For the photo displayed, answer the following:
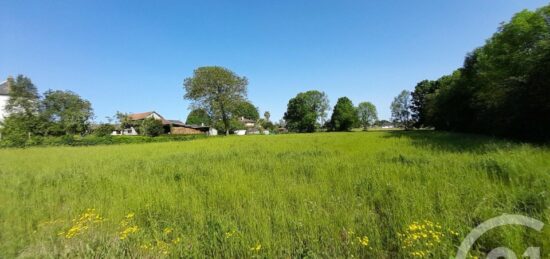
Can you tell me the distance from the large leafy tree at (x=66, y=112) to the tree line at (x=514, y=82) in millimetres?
66764

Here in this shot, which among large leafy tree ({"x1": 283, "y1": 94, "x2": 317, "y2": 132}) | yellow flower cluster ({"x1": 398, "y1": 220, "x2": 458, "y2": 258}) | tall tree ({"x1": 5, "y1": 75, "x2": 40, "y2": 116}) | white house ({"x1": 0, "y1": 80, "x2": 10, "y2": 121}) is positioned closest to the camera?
yellow flower cluster ({"x1": 398, "y1": 220, "x2": 458, "y2": 258})

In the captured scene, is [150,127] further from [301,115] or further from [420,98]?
[420,98]

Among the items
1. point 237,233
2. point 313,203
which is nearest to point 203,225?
point 237,233

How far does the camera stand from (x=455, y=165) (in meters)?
7.11

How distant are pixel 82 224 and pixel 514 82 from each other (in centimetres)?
2638

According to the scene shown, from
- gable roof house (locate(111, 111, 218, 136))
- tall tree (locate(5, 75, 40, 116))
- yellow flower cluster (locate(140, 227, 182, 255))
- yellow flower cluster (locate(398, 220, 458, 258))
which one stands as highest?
tall tree (locate(5, 75, 40, 116))

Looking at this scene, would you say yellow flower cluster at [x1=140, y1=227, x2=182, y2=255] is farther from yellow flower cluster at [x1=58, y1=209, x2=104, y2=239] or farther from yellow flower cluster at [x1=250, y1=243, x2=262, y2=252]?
yellow flower cluster at [x1=58, y1=209, x2=104, y2=239]

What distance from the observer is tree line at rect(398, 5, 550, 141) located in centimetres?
1460

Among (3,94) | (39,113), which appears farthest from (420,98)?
(3,94)

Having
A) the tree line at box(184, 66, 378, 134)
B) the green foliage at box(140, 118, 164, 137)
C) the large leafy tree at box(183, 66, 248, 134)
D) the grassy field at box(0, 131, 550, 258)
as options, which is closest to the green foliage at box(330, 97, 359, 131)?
the tree line at box(184, 66, 378, 134)

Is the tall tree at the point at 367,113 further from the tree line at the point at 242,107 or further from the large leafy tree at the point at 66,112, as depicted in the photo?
the large leafy tree at the point at 66,112

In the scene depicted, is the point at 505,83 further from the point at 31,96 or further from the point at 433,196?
the point at 31,96

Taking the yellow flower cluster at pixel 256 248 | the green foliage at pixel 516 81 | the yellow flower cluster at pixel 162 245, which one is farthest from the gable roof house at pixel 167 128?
the yellow flower cluster at pixel 256 248

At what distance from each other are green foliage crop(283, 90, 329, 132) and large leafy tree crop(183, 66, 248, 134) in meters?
31.7
